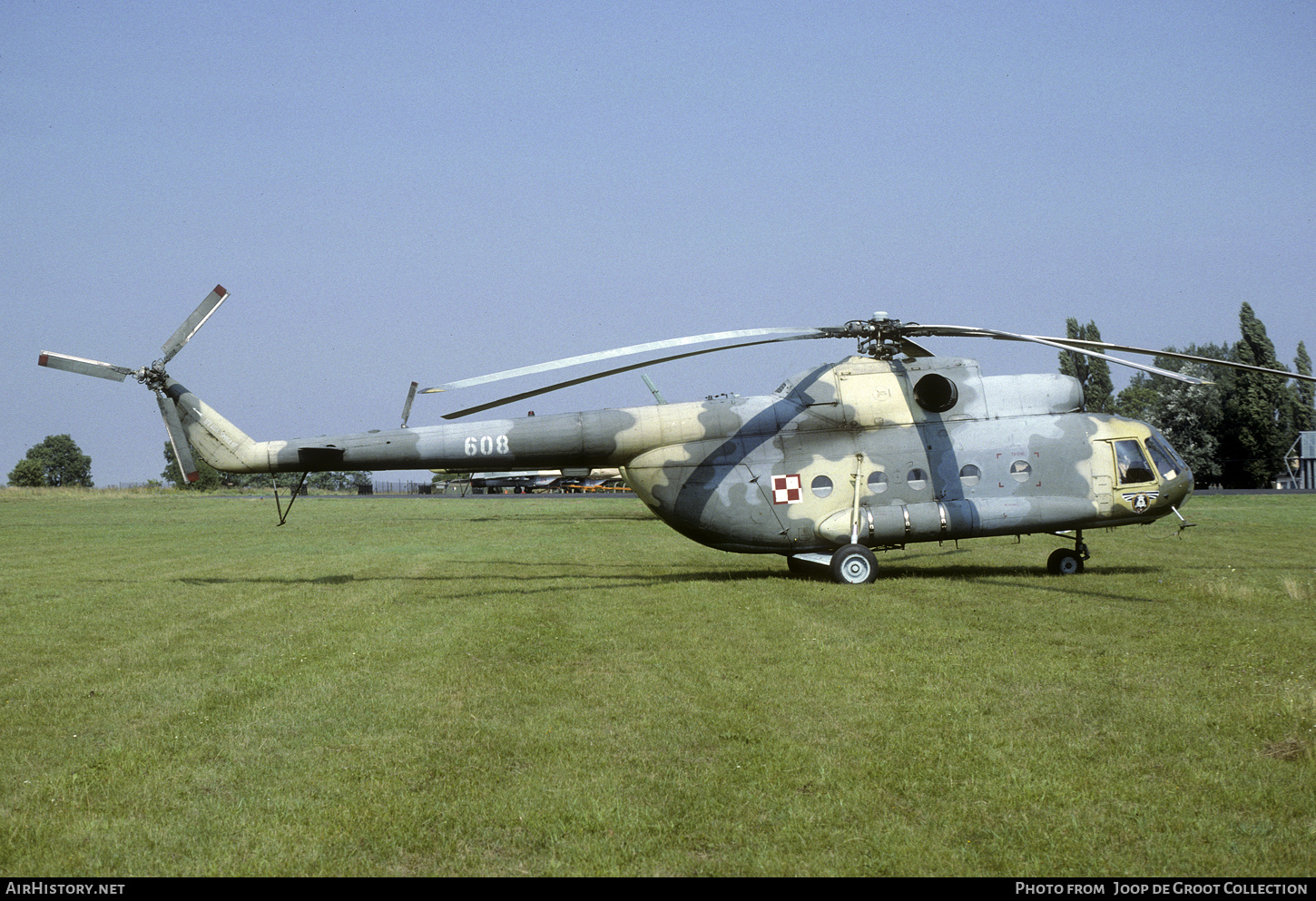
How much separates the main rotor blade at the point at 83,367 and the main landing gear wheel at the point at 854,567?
45.3ft

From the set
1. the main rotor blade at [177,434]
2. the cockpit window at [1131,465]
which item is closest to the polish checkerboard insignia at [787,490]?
the cockpit window at [1131,465]

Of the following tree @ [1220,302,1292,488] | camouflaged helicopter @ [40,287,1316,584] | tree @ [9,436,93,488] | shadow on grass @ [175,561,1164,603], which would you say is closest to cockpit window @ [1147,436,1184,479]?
camouflaged helicopter @ [40,287,1316,584]

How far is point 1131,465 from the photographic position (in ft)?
60.5

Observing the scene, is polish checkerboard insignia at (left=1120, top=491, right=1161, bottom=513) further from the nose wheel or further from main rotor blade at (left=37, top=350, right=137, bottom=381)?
main rotor blade at (left=37, top=350, right=137, bottom=381)

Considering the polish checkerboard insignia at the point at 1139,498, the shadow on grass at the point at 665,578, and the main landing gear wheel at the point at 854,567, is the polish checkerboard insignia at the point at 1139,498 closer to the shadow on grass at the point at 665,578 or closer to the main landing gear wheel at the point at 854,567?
the shadow on grass at the point at 665,578

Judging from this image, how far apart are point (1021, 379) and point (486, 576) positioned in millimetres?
11373

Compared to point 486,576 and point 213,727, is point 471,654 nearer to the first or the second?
point 213,727

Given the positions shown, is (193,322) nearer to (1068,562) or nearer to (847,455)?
(847,455)

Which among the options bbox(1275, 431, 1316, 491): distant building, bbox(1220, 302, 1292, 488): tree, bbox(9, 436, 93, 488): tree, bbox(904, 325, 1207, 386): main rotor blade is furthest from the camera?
bbox(9, 436, 93, 488): tree

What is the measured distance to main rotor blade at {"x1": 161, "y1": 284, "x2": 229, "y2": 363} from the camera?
1903cm

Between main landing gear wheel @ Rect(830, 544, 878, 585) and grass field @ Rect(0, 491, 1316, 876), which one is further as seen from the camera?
main landing gear wheel @ Rect(830, 544, 878, 585)

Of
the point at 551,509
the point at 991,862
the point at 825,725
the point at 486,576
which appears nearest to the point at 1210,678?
the point at 825,725

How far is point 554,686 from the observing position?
9.69 metres

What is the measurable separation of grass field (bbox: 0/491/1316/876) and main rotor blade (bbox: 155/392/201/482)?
8.63 ft
